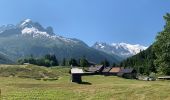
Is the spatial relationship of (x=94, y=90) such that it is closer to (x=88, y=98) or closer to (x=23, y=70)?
(x=88, y=98)

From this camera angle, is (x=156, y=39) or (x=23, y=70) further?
(x=23, y=70)

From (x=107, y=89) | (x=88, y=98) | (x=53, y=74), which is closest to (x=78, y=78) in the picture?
(x=53, y=74)

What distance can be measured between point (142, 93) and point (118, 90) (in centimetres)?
523

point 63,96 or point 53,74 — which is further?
point 53,74

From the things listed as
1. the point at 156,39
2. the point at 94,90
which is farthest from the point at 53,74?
the point at 94,90

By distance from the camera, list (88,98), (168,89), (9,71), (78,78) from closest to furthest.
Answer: (88,98) → (168,89) → (78,78) → (9,71)

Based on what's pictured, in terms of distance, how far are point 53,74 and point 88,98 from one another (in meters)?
80.3

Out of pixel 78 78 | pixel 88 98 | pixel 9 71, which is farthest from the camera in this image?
pixel 9 71

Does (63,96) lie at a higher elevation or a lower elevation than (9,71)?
lower

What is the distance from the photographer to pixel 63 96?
64000 mm

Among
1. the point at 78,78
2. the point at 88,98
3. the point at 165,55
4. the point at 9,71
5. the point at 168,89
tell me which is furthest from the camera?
the point at 9,71

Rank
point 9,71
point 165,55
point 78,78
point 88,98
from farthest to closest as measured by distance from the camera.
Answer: point 9,71 < point 78,78 < point 165,55 < point 88,98

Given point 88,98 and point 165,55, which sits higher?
point 165,55

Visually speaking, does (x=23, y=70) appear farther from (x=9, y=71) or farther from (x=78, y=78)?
(x=78, y=78)
